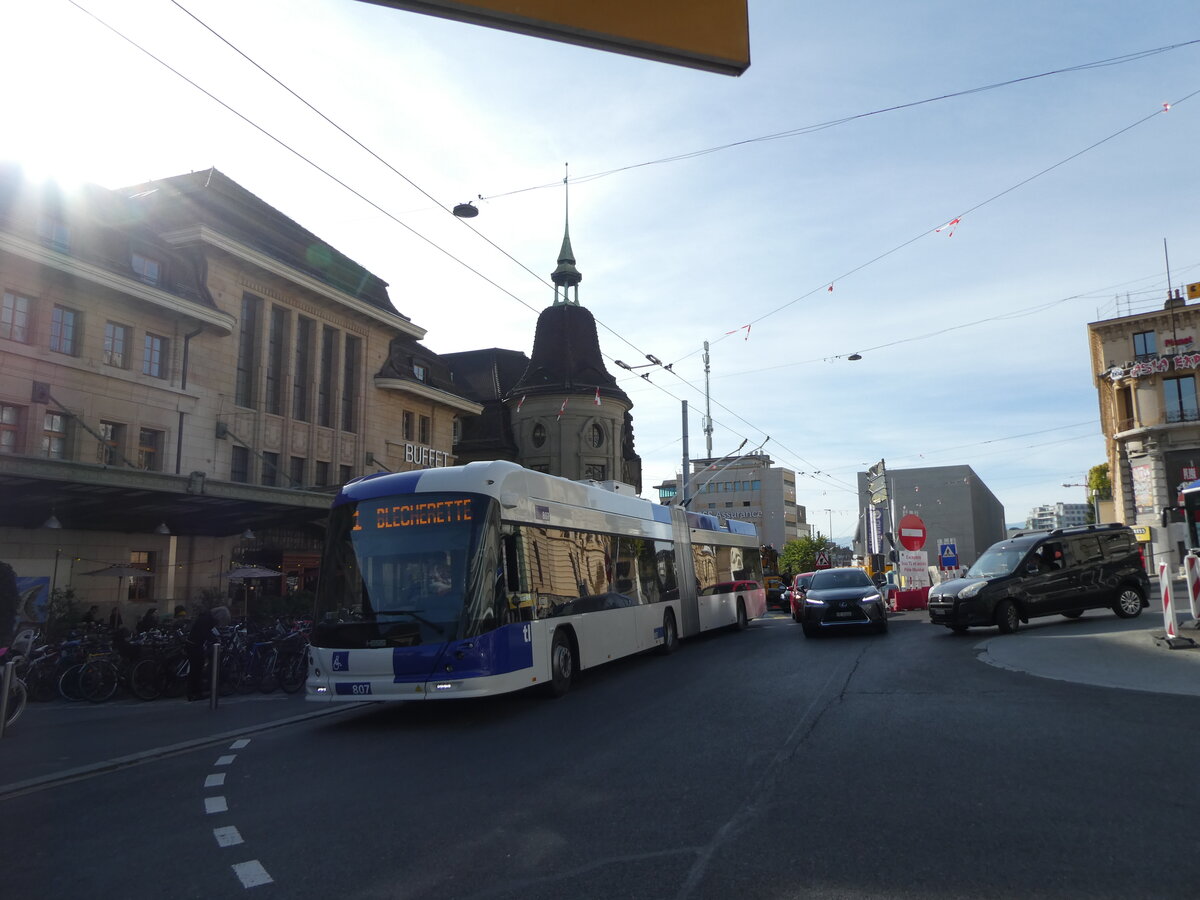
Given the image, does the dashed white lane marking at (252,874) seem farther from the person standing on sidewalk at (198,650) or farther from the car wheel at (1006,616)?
the car wheel at (1006,616)

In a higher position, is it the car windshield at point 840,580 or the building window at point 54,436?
the building window at point 54,436

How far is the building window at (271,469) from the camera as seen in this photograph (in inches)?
1215

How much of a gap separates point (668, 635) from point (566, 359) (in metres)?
39.8

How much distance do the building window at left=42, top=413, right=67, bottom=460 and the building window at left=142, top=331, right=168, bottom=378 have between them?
322 cm

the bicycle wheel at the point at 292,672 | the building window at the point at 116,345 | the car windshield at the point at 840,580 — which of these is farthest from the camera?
the building window at the point at 116,345

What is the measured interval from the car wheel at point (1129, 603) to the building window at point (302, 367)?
88.2ft

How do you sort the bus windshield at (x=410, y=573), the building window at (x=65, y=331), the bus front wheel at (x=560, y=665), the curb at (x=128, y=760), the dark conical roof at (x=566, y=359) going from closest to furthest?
the curb at (x=128, y=760)
the bus windshield at (x=410, y=573)
the bus front wheel at (x=560, y=665)
the building window at (x=65, y=331)
the dark conical roof at (x=566, y=359)

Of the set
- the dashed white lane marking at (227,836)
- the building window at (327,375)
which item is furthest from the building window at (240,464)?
the dashed white lane marking at (227,836)

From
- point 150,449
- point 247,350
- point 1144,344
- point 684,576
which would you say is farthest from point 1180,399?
point 150,449

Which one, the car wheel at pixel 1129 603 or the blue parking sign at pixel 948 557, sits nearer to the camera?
the car wheel at pixel 1129 603

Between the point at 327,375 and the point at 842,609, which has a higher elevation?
the point at 327,375

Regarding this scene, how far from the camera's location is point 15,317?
22.2m

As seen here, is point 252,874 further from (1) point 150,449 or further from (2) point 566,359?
(2) point 566,359

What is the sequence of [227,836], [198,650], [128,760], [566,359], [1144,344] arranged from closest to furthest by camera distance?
[227,836] → [128,760] → [198,650] → [1144,344] → [566,359]
